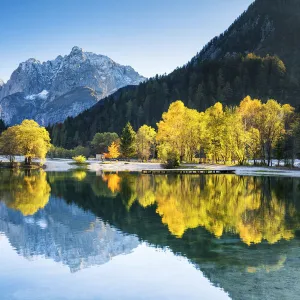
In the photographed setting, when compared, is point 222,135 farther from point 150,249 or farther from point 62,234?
point 150,249

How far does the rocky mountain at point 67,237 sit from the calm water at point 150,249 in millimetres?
50

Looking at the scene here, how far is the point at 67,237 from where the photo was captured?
71.3ft

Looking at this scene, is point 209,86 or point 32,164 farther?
point 209,86

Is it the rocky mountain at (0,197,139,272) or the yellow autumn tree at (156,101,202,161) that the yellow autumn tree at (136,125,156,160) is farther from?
the rocky mountain at (0,197,139,272)

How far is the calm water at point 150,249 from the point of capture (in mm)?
13953

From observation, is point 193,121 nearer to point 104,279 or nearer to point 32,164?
point 32,164

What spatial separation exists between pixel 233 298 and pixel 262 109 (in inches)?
2805

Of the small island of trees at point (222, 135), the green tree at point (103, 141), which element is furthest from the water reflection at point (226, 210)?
the green tree at point (103, 141)

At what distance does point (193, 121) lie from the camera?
9262 centimetres

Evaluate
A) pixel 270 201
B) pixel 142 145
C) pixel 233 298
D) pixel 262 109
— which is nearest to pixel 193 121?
pixel 262 109

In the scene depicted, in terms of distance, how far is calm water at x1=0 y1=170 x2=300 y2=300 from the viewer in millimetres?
13953

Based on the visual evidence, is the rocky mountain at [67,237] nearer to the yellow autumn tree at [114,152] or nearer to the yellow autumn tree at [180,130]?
the yellow autumn tree at [180,130]

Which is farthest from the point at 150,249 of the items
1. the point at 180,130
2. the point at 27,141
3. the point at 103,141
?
the point at 103,141

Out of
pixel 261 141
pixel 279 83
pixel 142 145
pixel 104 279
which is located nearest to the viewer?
pixel 104 279
